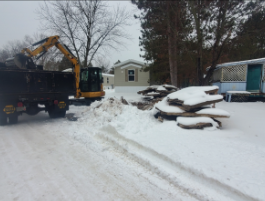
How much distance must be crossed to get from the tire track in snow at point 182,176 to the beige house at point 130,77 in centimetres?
1703

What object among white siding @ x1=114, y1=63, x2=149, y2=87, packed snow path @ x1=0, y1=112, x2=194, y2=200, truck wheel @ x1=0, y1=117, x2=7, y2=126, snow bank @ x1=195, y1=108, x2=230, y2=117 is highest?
white siding @ x1=114, y1=63, x2=149, y2=87

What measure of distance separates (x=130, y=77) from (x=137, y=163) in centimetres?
1828

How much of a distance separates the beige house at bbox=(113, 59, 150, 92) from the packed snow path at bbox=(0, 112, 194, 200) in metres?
16.6

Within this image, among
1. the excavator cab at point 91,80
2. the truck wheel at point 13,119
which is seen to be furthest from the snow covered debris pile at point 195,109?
the excavator cab at point 91,80

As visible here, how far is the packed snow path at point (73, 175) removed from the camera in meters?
2.73

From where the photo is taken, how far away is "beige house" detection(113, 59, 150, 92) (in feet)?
69.2

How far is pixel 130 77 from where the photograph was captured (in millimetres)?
21422

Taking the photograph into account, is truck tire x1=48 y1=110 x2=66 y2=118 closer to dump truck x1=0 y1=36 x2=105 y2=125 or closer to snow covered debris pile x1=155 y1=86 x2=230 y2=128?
dump truck x1=0 y1=36 x2=105 y2=125

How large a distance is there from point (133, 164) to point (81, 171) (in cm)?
111

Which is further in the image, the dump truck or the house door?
the house door

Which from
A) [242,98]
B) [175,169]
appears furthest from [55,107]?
[242,98]

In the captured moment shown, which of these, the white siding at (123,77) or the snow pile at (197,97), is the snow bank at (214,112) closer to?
the snow pile at (197,97)

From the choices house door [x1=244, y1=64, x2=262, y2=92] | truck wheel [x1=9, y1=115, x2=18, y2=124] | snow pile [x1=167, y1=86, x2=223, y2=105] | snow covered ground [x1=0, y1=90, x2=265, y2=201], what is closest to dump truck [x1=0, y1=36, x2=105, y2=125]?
truck wheel [x1=9, y1=115, x2=18, y2=124]

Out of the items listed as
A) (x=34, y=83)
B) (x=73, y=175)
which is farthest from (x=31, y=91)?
(x=73, y=175)
